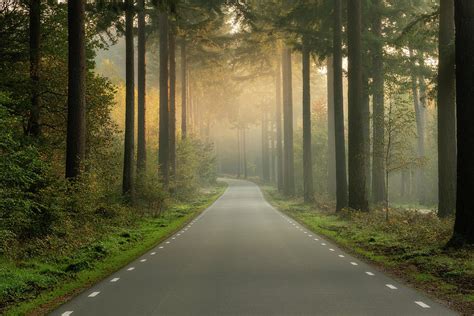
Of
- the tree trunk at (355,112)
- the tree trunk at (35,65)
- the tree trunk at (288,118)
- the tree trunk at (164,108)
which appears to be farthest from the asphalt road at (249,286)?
the tree trunk at (288,118)

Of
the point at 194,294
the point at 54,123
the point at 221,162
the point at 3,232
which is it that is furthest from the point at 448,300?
the point at 221,162

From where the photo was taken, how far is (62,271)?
13.0 meters

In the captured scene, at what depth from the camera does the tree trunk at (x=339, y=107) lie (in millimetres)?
29172

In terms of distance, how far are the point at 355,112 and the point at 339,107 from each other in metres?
2.89

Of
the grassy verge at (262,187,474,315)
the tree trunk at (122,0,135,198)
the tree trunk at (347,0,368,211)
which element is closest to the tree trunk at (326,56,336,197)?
the grassy verge at (262,187,474,315)

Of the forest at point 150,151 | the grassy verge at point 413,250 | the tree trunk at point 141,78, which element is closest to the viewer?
the grassy verge at point 413,250

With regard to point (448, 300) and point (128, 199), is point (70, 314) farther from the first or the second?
point (128, 199)

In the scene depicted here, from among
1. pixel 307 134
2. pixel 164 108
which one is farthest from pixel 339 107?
pixel 164 108

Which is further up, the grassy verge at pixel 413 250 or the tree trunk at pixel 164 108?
the tree trunk at pixel 164 108

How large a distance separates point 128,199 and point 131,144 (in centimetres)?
276

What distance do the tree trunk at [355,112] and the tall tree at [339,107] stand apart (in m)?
2.31

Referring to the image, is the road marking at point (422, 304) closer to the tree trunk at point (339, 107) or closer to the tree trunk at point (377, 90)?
the tree trunk at point (339, 107)

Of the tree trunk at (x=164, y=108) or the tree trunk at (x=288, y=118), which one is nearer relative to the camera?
the tree trunk at (x=164, y=108)

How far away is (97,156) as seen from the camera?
2500cm
